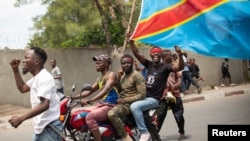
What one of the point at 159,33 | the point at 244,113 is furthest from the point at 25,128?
the point at 159,33

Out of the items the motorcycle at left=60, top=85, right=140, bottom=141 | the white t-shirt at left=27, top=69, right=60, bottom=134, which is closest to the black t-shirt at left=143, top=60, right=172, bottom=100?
the motorcycle at left=60, top=85, right=140, bottom=141

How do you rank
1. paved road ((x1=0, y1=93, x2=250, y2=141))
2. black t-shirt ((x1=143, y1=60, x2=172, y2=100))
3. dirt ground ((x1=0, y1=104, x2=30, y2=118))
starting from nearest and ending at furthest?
black t-shirt ((x1=143, y1=60, x2=172, y2=100)) < paved road ((x1=0, y1=93, x2=250, y2=141)) < dirt ground ((x1=0, y1=104, x2=30, y2=118))

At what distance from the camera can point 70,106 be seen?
18.8ft

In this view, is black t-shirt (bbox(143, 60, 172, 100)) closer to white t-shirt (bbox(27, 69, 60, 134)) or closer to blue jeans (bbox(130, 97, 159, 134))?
blue jeans (bbox(130, 97, 159, 134))

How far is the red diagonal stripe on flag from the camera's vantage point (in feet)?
16.8

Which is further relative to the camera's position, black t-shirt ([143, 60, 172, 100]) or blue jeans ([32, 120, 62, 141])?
black t-shirt ([143, 60, 172, 100])

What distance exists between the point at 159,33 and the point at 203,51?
62cm

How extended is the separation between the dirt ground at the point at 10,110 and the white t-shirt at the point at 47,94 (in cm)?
919

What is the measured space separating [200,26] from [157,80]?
185cm

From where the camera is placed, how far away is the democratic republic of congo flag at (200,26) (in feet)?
15.8

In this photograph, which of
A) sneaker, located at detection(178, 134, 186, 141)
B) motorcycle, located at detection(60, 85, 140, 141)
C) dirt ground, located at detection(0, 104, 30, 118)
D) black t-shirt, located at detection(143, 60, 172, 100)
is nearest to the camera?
motorcycle, located at detection(60, 85, 140, 141)

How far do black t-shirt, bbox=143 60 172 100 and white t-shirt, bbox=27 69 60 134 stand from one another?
2.61 m

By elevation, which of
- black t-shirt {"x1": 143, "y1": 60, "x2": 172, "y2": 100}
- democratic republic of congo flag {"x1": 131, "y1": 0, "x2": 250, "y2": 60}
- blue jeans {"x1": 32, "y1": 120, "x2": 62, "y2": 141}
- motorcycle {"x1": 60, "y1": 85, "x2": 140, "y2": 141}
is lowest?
motorcycle {"x1": 60, "y1": 85, "x2": 140, "y2": 141}

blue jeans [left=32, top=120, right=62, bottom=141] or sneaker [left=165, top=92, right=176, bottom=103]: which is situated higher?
blue jeans [left=32, top=120, right=62, bottom=141]
